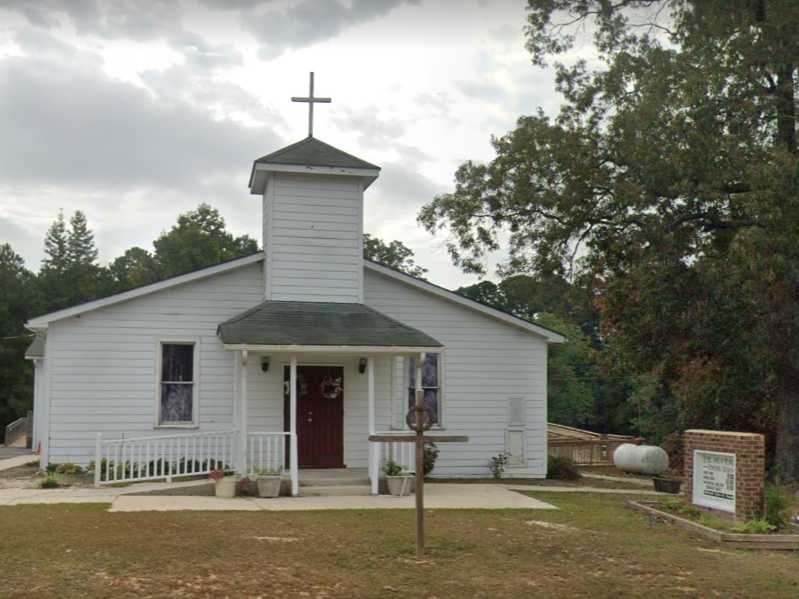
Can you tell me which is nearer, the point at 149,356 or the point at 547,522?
the point at 547,522

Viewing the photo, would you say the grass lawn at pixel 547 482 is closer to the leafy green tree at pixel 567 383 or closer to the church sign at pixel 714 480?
the church sign at pixel 714 480

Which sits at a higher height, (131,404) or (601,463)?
(131,404)

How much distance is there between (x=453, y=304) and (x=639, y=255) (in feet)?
14.0

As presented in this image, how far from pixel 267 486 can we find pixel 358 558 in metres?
5.78

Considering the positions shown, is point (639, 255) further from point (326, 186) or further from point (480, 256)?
point (326, 186)

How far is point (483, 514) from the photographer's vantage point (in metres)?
13.4

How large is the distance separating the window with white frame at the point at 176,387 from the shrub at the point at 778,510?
35.9 feet

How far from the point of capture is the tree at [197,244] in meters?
56.8

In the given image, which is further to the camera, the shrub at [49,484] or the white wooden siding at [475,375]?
the white wooden siding at [475,375]

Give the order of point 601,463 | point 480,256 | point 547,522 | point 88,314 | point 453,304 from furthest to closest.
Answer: point 601,463, point 480,256, point 453,304, point 88,314, point 547,522

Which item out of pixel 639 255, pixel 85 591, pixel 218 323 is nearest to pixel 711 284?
pixel 639 255

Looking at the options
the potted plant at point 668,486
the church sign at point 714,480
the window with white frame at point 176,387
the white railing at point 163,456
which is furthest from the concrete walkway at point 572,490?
the window with white frame at point 176,387

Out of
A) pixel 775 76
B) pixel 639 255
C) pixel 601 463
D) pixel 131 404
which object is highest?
pixel 775 76

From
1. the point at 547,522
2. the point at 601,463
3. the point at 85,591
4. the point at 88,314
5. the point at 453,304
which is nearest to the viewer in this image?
the point at 85,591
